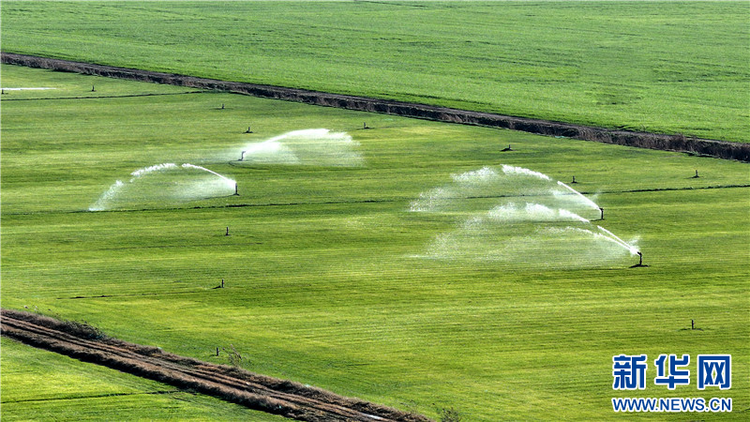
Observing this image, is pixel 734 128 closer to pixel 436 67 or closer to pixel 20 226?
pixel 436 67

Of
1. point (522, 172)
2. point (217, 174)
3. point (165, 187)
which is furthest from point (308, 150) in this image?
point (522, 172)

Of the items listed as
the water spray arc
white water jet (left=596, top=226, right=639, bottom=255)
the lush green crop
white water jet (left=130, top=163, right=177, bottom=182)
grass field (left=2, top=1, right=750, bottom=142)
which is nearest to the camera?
the lush green crop

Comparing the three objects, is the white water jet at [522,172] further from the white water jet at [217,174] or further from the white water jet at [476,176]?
the white water jet at [217,174]

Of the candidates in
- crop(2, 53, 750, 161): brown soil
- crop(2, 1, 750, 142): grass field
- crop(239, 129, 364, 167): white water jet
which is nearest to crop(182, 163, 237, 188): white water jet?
crop(239, 129, 364, 167): white water jet

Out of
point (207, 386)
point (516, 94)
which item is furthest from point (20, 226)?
point (516, 94)

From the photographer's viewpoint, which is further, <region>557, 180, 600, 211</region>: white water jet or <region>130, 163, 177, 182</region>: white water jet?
<region>130, 163, 177, 182</region>: white water jet

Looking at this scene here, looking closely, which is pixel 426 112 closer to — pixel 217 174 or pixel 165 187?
pixel 217 174

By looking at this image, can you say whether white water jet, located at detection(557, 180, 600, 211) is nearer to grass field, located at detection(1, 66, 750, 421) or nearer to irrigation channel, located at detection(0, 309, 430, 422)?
grass field, located at detection(1, 66, 750, 421)
